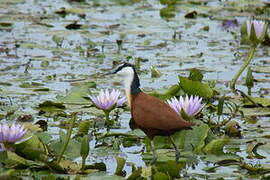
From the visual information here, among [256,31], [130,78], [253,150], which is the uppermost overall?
[256,31]

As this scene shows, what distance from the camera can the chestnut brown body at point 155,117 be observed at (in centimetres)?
530

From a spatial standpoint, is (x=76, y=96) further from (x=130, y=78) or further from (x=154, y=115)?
(x=154, y=115)

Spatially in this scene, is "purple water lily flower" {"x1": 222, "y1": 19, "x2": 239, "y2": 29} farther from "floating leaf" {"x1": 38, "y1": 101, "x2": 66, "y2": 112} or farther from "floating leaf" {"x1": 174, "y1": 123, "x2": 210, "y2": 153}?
"floating leaf" {"x1": 174, "y1": 123, "x2": 210, "y2": 153}

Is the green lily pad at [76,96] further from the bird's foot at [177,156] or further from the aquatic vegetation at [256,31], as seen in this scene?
the bird's foot at [177,156]

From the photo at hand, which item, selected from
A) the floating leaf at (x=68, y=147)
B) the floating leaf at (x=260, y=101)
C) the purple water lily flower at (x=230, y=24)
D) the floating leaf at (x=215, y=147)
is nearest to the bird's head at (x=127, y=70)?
the floating leaf at (x=68, y=147)

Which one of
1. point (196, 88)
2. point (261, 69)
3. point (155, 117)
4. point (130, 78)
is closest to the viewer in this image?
point (155, 117)

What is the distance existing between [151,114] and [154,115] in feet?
0.09

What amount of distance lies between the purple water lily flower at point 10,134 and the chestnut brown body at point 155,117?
88 centimetres

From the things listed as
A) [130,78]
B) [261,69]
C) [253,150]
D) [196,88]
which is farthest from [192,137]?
[261,69]

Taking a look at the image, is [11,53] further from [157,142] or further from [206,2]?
[206,2]

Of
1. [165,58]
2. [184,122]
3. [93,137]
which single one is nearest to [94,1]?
[165,58]

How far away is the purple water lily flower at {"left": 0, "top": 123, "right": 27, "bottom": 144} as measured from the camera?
4.95 meters

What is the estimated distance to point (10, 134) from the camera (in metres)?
4.96

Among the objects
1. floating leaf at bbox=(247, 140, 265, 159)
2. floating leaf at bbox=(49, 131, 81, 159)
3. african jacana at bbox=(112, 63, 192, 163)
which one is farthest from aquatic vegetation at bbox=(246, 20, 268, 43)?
floating leaf at bbox=(49, 131, 81, 159)
